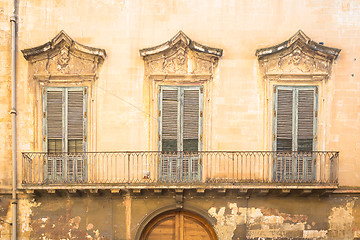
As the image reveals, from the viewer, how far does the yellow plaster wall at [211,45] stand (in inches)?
490

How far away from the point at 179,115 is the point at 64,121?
3.36 metres

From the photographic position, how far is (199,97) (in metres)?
12.5

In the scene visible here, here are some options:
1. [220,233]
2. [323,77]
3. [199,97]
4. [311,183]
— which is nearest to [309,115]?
[323,77]

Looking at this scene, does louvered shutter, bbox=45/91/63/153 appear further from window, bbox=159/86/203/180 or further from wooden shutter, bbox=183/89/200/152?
wooden shutter, bbox=183/89/200/152

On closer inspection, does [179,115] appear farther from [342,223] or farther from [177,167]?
[342,223]

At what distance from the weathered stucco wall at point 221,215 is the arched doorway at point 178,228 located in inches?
12.9

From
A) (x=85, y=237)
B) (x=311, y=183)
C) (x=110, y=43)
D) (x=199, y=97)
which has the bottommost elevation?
(x=85, y=237)

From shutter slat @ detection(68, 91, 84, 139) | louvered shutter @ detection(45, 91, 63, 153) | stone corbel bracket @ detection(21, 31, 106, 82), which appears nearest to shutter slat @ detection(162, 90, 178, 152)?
stone corbel bracket @ detection(21, 31, 106, 82)

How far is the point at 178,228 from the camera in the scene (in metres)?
12.5

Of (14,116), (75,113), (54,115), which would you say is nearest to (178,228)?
(75,113)

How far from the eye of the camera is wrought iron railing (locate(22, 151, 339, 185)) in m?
12.2

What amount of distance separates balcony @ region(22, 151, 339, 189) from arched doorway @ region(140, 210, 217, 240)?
110 centimetres

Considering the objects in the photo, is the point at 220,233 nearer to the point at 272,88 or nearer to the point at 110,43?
the point at 272,88

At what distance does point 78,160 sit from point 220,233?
15.0ft
